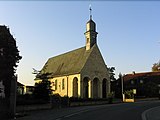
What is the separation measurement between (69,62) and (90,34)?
9.48 meters

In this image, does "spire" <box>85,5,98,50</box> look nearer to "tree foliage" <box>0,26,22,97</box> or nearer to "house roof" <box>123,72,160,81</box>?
"house roof" <box>123,72,160,81</box>

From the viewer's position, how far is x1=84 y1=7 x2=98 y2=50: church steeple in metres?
64.8

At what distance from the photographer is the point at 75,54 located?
70688 millimetres

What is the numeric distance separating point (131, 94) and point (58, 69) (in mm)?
21264

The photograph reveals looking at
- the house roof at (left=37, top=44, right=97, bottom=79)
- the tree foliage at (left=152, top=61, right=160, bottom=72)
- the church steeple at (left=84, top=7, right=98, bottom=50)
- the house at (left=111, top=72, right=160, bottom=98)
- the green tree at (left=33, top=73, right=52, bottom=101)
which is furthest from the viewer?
the tree foliage at (left=152, top=61, right=160, bottom=72)

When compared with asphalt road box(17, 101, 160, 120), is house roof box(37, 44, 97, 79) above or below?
above

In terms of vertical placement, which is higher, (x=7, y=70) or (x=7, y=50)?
(x=7, y=50)

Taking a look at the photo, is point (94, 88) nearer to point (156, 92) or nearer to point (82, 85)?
point (82, 85)

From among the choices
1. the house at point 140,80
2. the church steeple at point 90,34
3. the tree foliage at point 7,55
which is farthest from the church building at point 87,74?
the tree foliage at point 7,55

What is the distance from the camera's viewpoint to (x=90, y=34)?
213 ft

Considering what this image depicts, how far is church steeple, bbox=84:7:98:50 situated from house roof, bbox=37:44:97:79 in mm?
1089

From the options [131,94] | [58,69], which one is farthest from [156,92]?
[58,69]

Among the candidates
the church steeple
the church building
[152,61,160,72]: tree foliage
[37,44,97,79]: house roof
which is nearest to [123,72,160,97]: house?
[152,61,160,72]: tree foliage

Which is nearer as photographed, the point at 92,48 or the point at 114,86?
the point at 92,48
